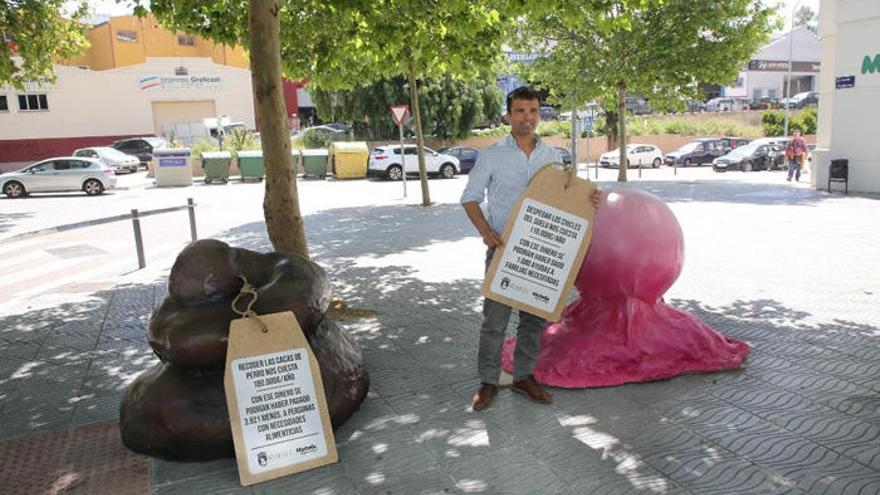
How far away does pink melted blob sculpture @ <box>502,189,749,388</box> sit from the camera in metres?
4.59

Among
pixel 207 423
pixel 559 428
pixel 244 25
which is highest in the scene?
pixel 244 25

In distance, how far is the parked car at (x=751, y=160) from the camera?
92.7ft

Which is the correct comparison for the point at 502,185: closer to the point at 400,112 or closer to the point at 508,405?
the point at 508,405

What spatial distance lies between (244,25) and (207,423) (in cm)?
635

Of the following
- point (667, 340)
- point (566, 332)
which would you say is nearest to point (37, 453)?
point (566, 332)

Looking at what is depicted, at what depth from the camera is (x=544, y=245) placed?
4059 millimetres

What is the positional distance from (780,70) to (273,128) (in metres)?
67.7

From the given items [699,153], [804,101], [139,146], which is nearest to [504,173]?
[699,153]

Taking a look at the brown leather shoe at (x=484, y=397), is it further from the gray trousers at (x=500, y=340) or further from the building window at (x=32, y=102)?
the building window at (x=32, y=102)

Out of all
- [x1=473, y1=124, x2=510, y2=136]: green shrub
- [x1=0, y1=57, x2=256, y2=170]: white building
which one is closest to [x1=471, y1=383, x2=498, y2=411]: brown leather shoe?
[x1=473, y1=124, x2=510, y2=136]: green shrub

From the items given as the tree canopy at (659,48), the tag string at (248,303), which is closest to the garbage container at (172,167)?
the tree canopy at (659,48)

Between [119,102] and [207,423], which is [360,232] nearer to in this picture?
[207,423]

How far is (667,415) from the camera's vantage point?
406 cm

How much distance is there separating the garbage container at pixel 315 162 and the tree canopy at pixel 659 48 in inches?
453
